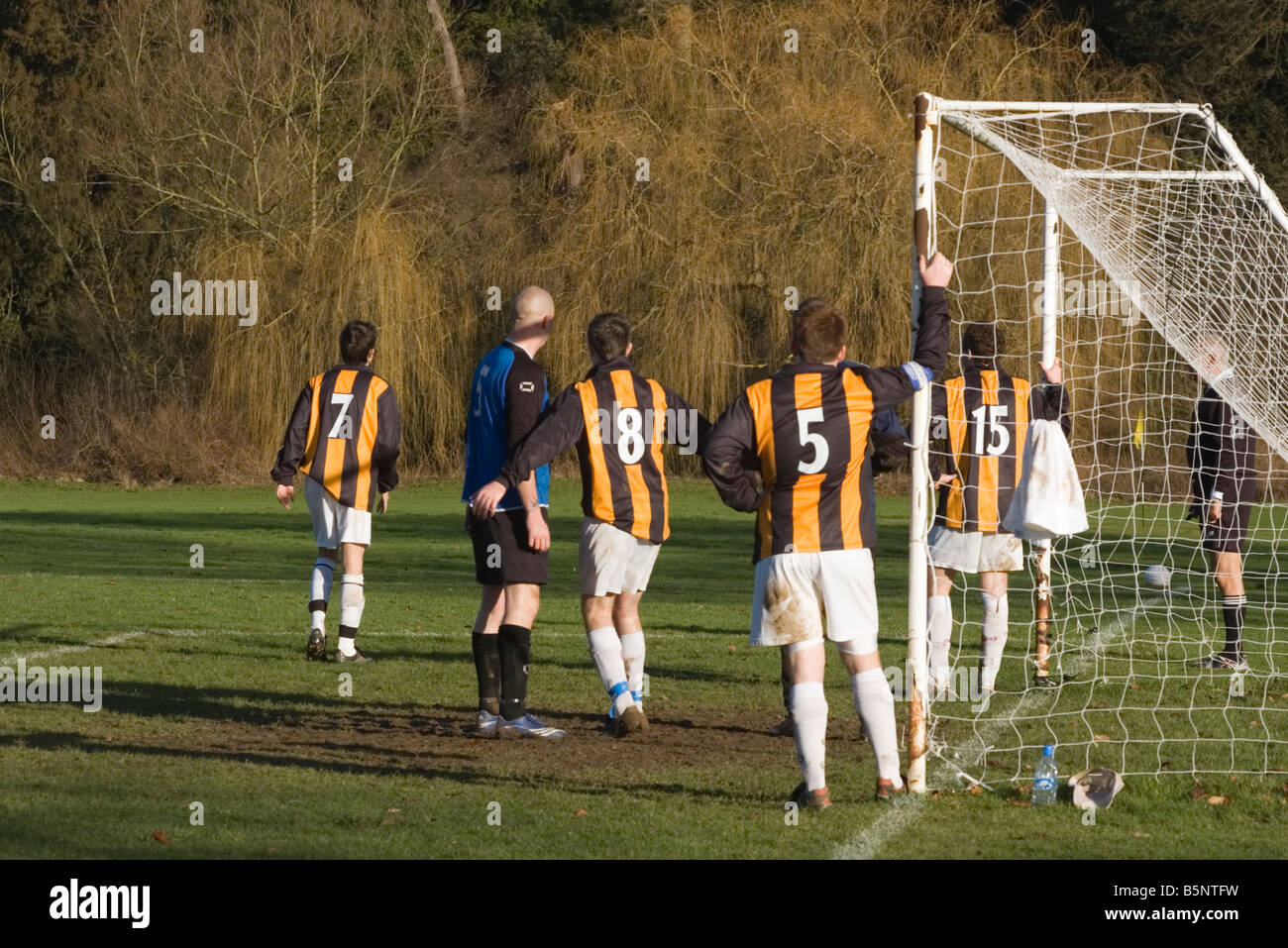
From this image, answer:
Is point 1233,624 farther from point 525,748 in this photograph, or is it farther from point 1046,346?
point 525,748

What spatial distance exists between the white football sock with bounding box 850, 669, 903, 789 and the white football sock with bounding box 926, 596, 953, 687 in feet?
7.07

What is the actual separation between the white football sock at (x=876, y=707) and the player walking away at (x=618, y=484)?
5.15 feet

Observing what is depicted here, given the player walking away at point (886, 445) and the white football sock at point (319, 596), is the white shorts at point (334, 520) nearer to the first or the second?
the white football sock at point (319, 596)

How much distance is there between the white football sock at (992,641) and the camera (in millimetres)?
8898

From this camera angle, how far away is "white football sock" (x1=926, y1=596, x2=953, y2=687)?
8.44 metres

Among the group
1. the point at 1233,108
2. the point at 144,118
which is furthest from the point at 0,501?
the point at 1233,108

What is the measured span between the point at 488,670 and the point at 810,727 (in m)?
2.20

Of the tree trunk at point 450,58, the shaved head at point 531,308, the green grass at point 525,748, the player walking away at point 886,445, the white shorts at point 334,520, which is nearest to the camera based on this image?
the green grass at point 525,748
